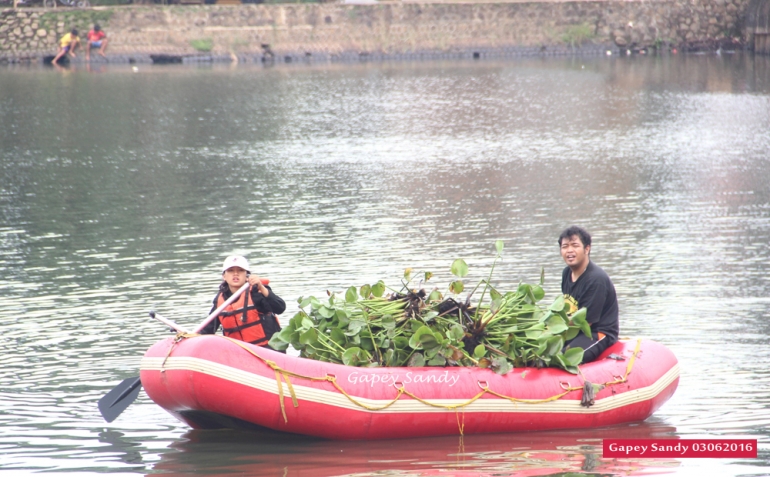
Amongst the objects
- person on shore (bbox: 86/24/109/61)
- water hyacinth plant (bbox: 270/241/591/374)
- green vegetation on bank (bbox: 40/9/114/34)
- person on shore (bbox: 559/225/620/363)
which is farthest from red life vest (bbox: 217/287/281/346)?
green vegetation on bank (bbox: 40/9/114/34)

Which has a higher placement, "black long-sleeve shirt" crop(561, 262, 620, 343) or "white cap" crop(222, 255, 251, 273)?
"white cap" crop(222, 255, 251, 273)

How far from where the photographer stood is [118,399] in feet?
25.7

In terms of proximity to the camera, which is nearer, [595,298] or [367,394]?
[367,394]

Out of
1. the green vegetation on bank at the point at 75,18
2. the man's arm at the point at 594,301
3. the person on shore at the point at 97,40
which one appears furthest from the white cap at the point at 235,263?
the green vegetation on bank at the point at 75,18

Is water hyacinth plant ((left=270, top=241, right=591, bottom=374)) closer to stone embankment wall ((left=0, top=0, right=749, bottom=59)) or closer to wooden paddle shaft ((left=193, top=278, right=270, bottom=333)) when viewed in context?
wooden paddle shaft ((left=193, top=278, right=270, bottom=333))

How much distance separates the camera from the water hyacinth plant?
771cm

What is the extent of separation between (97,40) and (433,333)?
38404mm

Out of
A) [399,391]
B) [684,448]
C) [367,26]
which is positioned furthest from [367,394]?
[367,26]

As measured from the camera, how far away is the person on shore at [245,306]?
8000mm

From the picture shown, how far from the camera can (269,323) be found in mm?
8188

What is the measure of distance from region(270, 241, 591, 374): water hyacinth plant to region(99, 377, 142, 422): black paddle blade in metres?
1.13

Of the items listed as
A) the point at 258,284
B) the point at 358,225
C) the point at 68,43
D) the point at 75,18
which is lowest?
the point at 358,225

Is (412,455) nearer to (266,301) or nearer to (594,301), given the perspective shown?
(266,301)

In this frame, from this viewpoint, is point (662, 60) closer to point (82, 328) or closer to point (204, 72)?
point (204, 72)
